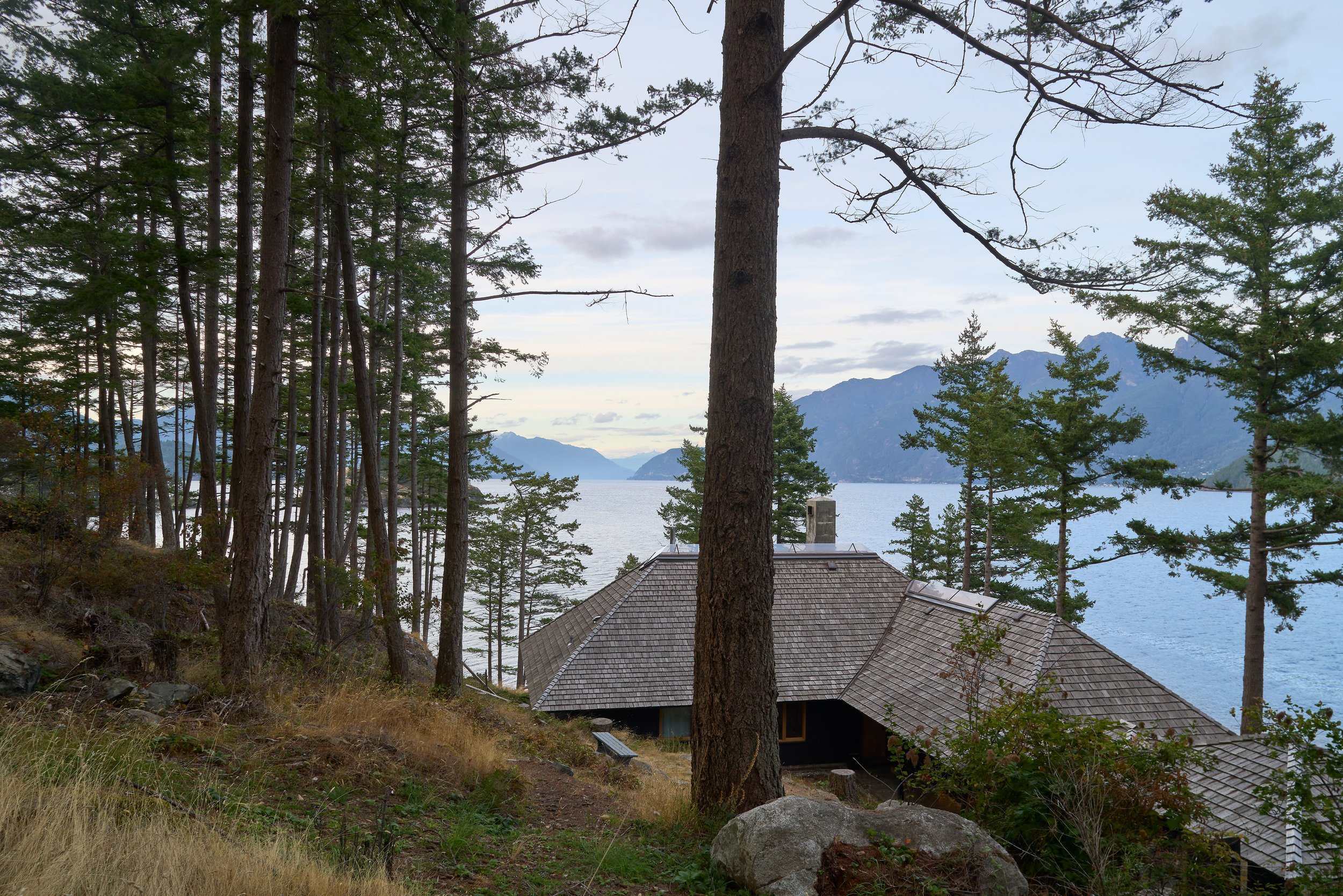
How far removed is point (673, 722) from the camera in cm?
1669

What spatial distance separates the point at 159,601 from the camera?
10875 millimetres

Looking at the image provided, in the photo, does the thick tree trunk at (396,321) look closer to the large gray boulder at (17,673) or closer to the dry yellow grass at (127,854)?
the large gray boulder at (17,673)

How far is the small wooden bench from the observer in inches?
387

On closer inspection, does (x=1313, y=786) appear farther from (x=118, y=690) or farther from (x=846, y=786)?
(x=118, y=690)

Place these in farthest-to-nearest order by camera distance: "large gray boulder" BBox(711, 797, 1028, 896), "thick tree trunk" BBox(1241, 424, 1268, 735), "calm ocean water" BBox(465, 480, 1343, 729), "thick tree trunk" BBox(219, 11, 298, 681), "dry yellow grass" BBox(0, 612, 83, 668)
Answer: "calm ocean water" BBox(465, 480, 1343, 729)
"thick tree trunk" BBox(1241, 424, 1268, 735)
"thick tree trunk" BBox(219, 11, 298, 681)
"dry yellow grass" BBox(0, 612, 83, 668)
"large gray boulder" BBox(711, 797, 1028, 896)

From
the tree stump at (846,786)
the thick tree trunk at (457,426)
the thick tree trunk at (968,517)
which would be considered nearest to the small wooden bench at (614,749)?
the thick tree trunk at (457,426)

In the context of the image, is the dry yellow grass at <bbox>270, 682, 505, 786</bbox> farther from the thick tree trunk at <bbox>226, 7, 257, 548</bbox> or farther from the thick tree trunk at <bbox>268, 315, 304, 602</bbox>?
the thick tree trunk at <bbox>268, 315, 304, 602</bbox>

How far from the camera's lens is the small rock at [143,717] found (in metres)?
5.54

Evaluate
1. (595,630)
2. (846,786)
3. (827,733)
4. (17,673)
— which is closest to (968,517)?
(827,733)

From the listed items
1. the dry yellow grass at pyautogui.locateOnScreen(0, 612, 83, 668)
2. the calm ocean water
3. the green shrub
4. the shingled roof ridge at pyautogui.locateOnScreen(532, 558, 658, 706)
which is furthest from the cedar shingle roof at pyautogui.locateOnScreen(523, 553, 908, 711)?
the calm ocean water

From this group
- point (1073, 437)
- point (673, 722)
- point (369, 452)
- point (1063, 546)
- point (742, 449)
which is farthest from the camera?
point (1063, 546)

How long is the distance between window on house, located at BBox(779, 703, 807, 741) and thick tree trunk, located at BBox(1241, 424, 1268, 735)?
10.1 meters

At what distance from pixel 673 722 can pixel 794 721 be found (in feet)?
8.94

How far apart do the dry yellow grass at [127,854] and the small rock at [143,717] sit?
5.71 ft
